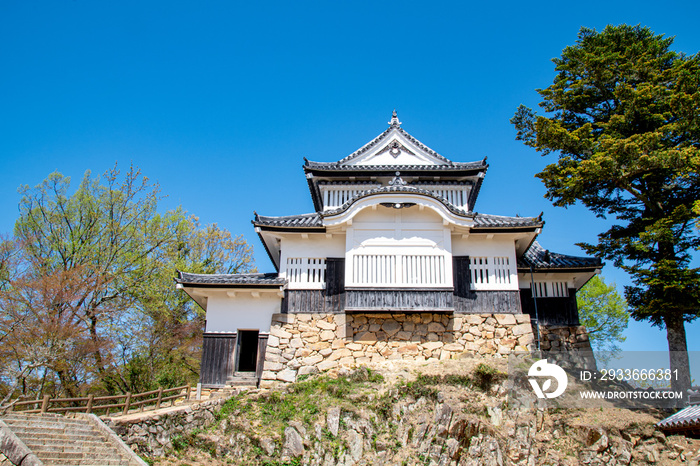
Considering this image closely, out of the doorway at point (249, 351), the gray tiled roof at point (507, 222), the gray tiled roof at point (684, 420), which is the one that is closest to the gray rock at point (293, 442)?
the doorway at point (249, 351)

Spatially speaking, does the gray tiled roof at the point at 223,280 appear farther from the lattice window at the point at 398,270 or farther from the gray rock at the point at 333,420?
the gray rock at the point at 333,420

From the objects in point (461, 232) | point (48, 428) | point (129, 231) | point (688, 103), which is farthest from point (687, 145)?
point (129, 231)

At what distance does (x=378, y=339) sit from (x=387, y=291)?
161 cm

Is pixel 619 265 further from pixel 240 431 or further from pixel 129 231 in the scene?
pixel 129 231

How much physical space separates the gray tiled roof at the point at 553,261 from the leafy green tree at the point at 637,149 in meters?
1.23

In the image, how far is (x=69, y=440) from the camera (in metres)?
11.9

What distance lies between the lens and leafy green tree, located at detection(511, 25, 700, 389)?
538 inches

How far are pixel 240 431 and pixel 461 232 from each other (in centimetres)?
935


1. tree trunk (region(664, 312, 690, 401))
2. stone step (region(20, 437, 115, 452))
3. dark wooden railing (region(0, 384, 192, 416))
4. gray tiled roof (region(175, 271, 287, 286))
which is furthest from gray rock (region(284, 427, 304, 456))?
tree trunk (region(664, 312, 690, 401))

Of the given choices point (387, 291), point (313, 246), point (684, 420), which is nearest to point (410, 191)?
point (387, 291)

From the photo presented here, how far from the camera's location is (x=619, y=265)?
14.9 m

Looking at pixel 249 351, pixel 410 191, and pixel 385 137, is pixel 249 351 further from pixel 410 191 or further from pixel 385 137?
pixel 385 137

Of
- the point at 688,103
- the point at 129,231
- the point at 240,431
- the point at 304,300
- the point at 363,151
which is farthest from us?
the point at 129,231

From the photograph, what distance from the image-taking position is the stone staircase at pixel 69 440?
11180 mm
